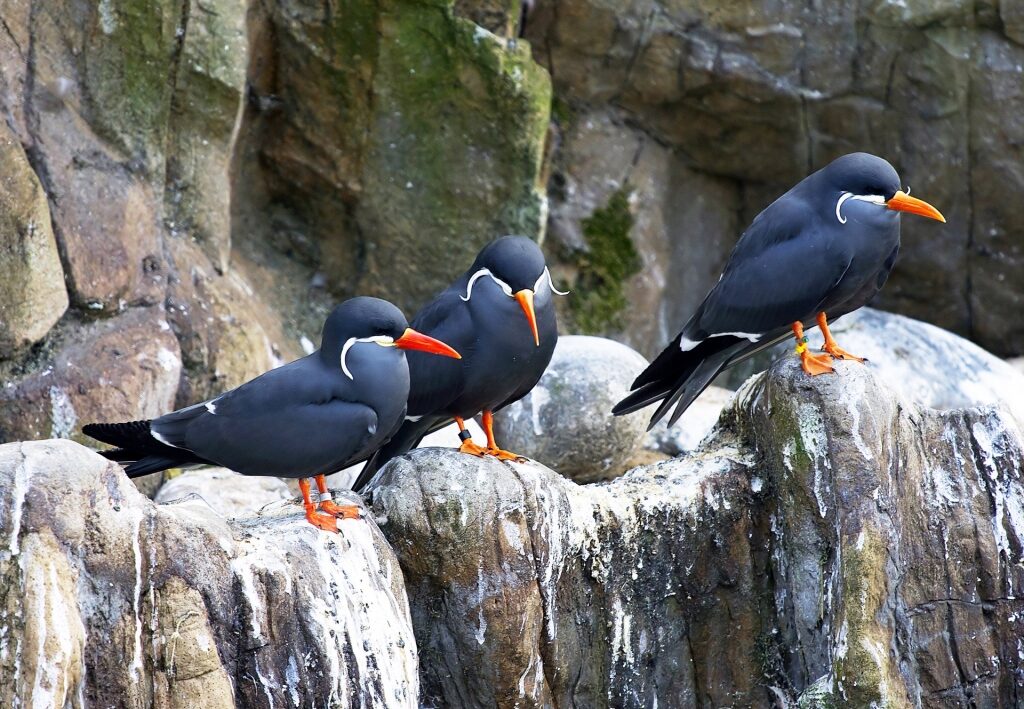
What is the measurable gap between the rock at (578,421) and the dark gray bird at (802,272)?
158 centimetres

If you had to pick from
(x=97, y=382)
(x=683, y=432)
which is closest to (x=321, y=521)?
(x=97, y=382)

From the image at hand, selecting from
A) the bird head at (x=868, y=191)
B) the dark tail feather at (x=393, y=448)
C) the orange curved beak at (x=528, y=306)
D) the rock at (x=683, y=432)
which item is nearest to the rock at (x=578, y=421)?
the rock at (x=683, y=432)

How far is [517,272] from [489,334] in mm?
255

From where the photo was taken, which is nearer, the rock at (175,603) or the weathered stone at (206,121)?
the rock at (175,603)

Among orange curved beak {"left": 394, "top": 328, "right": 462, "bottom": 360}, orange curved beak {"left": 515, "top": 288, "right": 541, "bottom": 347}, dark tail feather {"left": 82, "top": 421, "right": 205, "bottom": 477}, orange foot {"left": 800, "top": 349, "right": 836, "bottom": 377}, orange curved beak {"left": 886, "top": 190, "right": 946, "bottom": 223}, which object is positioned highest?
orange curved beak {"left": 886, "top": 190, "right": 946, "bottom": 223}

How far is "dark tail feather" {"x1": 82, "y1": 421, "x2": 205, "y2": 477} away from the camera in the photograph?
4551 mm

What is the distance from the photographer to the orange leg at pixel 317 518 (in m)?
Result: 4.46

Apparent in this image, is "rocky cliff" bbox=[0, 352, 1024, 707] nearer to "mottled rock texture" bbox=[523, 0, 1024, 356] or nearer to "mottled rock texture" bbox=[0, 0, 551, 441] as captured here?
"mottled rock texture" bbox=[0, 0, 551, 441]

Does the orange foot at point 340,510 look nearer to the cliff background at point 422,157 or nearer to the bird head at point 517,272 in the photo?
the bird head at point 517,272

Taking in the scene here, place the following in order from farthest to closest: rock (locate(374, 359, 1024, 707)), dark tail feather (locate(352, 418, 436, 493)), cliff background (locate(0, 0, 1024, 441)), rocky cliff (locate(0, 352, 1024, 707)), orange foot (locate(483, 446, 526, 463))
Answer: cliff background (locate(0, 0, 1024, 441)) → dark tail feather (locate(352, 418, 436, 493)) → orange foot (locate(483, 446, 526, 463)) → rock (locate(374, 359, 1024, 707)) → rocky cliff (locate(0, 352, 1024, 707))

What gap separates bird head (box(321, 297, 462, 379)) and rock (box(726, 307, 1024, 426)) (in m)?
3.80

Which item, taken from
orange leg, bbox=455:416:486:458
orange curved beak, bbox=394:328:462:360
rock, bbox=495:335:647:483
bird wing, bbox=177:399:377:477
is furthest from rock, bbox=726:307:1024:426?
bird wing, bbox=177:399:377:477

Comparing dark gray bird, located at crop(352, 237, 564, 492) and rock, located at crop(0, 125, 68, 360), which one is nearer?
dark gray bird, located at crop(352, 237, 564, 492)

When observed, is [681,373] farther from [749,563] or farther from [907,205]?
[907,205]
